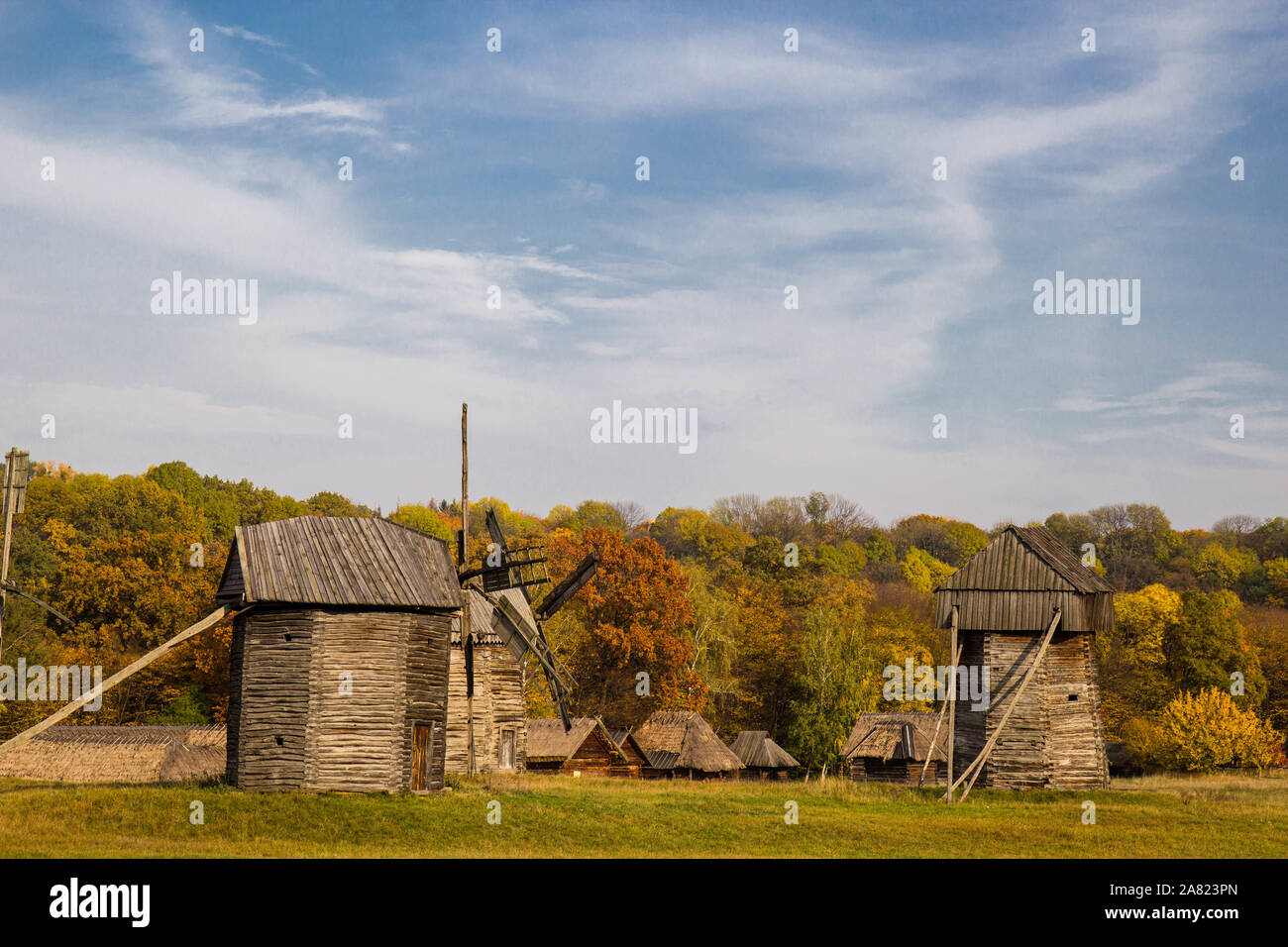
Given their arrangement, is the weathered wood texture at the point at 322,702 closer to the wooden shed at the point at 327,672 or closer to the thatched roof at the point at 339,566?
the wooden shed at the point at 327,672

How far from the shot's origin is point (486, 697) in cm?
4784

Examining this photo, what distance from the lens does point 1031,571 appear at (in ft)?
141

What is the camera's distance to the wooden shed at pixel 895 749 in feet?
207

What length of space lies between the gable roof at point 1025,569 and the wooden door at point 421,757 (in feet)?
63.4

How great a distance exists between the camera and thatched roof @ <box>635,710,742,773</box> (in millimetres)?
62875

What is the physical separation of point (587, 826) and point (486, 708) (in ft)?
57.4

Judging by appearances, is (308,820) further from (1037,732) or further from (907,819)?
(1037,732)

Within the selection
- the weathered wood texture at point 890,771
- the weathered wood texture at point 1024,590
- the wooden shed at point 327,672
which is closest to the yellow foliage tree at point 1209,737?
the weathered wood texture at point 890,771

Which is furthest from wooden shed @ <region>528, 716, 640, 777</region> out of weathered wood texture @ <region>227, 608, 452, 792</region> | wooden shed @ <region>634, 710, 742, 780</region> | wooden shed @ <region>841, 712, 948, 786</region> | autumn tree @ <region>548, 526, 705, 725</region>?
weathered wood texture @ <region>227, 608, 452, 792</region>

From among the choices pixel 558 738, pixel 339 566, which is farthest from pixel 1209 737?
pixel 339 566
